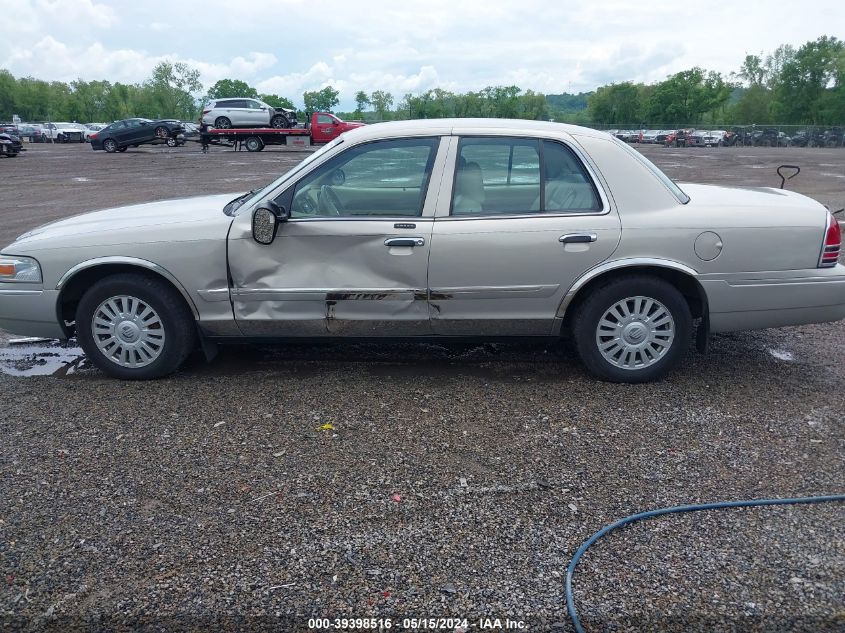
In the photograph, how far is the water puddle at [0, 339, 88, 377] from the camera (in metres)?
5.24

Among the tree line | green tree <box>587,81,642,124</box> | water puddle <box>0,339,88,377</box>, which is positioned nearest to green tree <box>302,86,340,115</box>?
the tree line

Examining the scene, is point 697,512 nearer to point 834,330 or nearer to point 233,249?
point 233,249

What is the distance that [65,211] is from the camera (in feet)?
45.9

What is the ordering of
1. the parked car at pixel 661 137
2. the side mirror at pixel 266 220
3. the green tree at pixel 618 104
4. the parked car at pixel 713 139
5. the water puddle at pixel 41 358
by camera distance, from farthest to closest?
the green tree at pixel 618 104
the parked car at pixel 661 137
the parked car at pixel 713 139
the water puddle at pixel 41 358
the side mirror at pixel 266 220

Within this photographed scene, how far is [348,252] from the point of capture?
4621 mm

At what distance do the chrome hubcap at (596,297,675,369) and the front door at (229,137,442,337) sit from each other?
45.1 inches

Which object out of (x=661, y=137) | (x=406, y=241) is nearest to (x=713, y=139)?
(x=661, y=137)

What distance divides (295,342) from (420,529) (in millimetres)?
2043

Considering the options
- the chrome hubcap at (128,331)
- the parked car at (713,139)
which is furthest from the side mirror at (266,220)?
the parked car at (713,139)

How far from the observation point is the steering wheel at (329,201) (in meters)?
4.69

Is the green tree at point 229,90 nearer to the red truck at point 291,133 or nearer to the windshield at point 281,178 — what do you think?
the red truck at point 291,133

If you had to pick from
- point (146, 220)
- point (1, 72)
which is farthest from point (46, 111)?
point (146, 220)

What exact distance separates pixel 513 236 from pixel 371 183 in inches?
38.3

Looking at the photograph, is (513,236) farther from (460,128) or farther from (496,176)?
(460,128)
